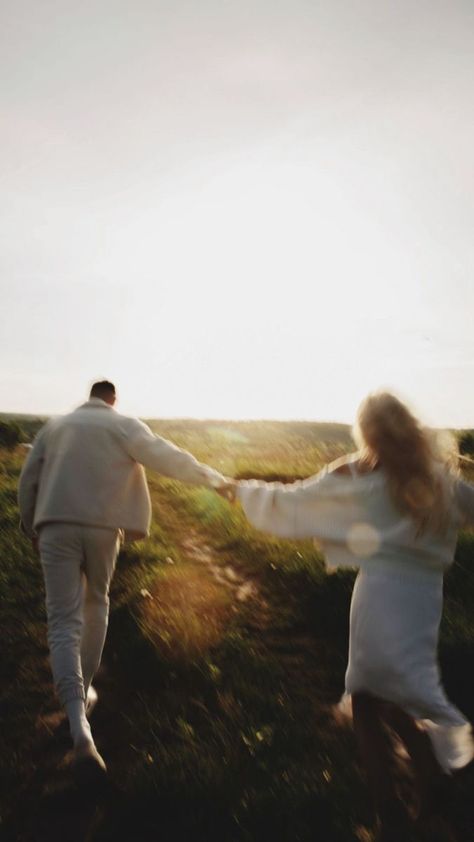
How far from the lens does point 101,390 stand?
14.8 feet

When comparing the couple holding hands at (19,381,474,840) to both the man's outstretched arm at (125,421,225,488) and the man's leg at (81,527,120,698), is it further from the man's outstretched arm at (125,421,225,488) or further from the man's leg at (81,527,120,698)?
the man's outstretched arm at (125,421,225,488)

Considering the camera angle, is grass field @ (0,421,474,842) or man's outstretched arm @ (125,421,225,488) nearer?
grass field @ (0,421,474,842)

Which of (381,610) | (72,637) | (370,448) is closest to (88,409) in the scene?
(72,637)

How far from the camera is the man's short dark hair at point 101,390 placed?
448 cm

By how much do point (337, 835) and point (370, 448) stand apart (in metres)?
1.92

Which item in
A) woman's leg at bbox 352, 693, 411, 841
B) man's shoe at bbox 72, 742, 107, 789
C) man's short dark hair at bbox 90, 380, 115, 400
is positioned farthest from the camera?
man's short dark hair at bbox 90, 380, 115, 400

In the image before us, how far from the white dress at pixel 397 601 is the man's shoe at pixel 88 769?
1498 mm

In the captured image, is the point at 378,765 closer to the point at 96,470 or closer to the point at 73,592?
the point at 73,592

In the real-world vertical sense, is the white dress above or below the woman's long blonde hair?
below

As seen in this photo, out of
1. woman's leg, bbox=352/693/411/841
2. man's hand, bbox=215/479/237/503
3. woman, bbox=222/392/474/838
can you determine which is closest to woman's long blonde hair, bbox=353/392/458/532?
woman, bbox=222/392/474/838

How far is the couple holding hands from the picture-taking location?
2.95m

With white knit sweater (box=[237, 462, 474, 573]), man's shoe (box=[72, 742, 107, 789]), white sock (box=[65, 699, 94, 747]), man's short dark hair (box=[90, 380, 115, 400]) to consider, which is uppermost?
man's short dark hair (box=[90, 380, 115, 400])

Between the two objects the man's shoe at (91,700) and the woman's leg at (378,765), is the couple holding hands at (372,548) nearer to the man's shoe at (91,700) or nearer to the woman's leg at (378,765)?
the woman's leg at (378,765)

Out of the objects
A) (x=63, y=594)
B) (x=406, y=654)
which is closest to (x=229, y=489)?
(x=63, y=594)
